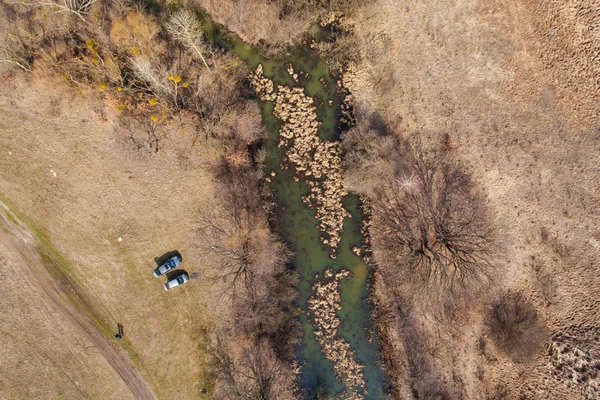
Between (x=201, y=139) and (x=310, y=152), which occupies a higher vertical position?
(x=201, y=139)

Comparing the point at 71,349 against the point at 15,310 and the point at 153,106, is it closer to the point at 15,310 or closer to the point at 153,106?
the point at 15,310

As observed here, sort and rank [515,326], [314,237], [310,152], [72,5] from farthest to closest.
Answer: [314,237], [310,152], [515,326], [72,5]

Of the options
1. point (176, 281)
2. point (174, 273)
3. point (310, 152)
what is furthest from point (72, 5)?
point (176, 281)

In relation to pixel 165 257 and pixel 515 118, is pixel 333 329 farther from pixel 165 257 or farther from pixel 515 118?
pixel 515 118

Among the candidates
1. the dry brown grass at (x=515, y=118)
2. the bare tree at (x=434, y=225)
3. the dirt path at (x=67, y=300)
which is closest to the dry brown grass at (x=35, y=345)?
the dirt path at (x=67, y=300)

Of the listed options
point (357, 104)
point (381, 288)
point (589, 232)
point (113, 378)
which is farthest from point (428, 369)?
point (113, 378)

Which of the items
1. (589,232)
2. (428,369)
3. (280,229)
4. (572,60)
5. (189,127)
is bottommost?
(428,369)
